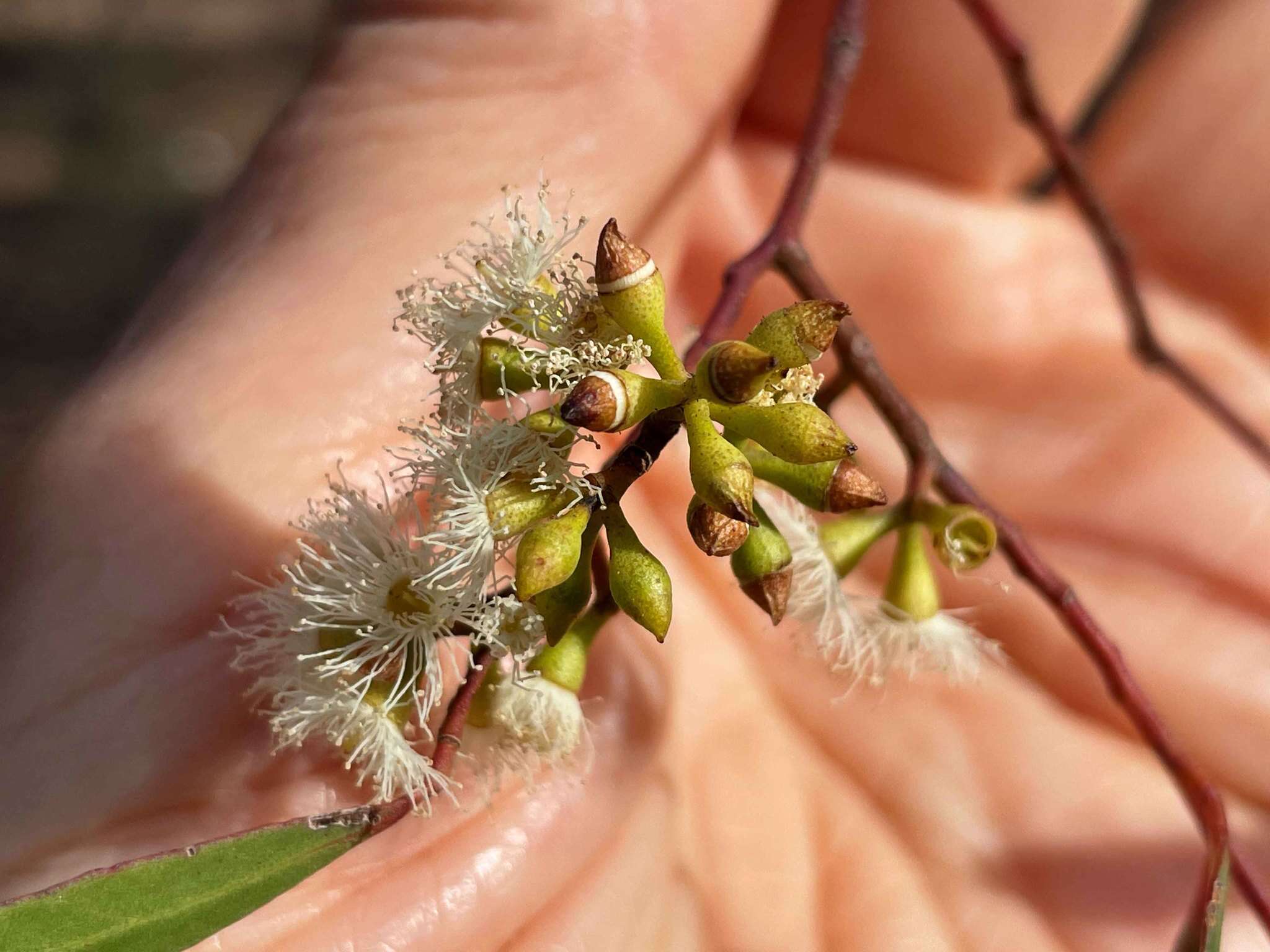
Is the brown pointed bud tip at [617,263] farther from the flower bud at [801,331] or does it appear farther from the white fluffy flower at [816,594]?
the white fluffy flower at [816,594]


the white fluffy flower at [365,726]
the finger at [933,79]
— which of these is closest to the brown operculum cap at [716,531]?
the white fluffy flower at [365,726]

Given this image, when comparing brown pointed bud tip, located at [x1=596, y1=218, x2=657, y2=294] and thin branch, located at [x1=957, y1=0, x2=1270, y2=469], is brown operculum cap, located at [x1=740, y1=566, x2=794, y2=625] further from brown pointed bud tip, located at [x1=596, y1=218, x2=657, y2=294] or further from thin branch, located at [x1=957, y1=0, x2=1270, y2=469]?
thin branch, located at [x1=957, y1=0, x2=1270, y2=469]

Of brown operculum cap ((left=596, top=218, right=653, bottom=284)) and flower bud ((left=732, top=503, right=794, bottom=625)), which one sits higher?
brown operculum cap ((left=596, top=218, right=653, bottom=284))

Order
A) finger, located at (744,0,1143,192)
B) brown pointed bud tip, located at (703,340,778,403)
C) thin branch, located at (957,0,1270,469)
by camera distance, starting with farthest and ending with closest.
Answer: finger, located at (744,0,1143,192), thin branch, located at (957,0,1270,469), brown pointed bud tip, located at (703,340,778,403)

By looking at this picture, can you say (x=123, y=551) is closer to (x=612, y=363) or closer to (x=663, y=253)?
(x=612, y=363)

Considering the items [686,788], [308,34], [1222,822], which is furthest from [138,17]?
[1222,822]

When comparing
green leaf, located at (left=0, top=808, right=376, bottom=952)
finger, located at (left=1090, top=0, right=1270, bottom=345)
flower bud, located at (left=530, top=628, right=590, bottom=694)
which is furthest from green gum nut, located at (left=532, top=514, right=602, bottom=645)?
finger, located at (left=1090, top=0, right=1270, bottom=345)

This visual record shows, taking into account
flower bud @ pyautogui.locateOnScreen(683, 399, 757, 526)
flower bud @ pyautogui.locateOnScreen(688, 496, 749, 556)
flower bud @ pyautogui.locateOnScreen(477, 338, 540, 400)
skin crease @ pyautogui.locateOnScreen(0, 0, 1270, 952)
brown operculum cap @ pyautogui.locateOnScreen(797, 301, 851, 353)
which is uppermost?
brown operculum cap @ pyautogui.locateOnScreen(797, 301, 851, 353)

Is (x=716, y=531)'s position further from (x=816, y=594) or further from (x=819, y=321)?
(x=816, y=594)
